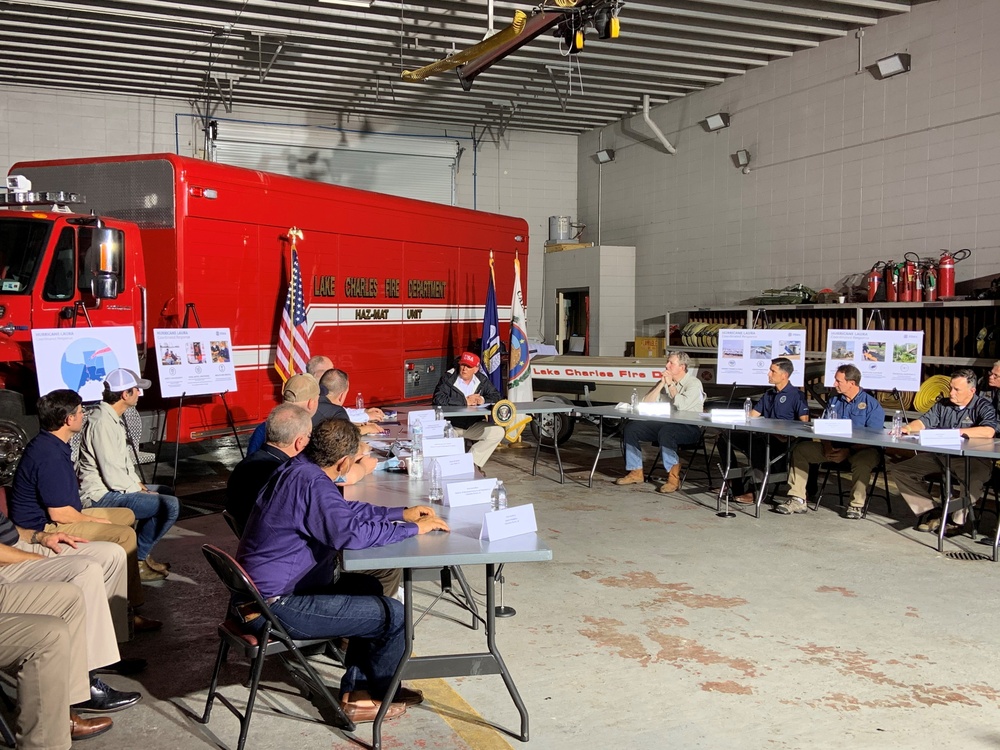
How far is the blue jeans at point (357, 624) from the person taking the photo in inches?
133

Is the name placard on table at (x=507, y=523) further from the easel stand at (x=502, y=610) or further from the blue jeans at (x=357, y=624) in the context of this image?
the easel stand at (x=502, y=610)

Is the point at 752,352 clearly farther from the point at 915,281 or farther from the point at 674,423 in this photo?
the point at 915,281

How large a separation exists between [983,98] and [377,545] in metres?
8.92

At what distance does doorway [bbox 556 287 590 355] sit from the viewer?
50.1ft

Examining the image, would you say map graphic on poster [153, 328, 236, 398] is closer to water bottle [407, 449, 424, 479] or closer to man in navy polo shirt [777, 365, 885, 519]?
water bottle [407, 449, 424, 479]

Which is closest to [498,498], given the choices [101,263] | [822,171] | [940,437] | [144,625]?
[144,625]

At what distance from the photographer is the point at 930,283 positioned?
9.55 meters

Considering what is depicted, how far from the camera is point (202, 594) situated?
5.30 metres

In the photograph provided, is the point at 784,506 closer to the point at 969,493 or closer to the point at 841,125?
the point at 969,493

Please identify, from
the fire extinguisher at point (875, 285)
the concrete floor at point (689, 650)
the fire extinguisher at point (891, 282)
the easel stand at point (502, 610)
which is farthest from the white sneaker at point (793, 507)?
the fire extinguisher at point (875, 285)

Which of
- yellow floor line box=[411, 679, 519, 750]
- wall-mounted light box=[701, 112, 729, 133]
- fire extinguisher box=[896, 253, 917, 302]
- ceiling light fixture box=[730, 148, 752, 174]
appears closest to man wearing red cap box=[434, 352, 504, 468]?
yellow floor line box=[411, 679, 519, 750]

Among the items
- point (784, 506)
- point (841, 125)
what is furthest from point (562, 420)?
point (841, 125)

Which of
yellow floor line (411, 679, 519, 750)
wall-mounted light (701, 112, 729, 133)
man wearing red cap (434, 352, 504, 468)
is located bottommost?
yellow floor line (411, 679, 519, 750)

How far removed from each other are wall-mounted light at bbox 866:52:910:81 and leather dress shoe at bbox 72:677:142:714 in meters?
10.2
